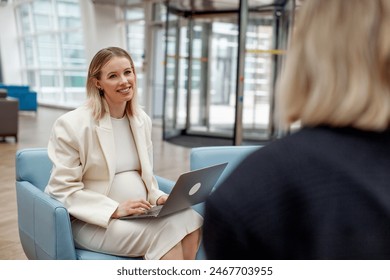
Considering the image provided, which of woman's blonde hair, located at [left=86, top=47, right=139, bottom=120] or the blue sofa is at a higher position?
woman's blonde hair, located at [left=86, top=47, right=139, bottom=120]

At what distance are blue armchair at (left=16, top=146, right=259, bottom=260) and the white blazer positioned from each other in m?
0.09

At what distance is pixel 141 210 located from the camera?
2.19 metres

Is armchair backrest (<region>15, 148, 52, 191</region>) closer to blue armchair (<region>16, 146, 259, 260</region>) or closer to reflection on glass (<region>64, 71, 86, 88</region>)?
blue armchair (<region>16, 146, 259, 260</region>)

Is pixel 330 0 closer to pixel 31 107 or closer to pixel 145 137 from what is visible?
pixel 145 137

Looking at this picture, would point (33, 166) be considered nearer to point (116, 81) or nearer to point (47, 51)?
point (116, 81)

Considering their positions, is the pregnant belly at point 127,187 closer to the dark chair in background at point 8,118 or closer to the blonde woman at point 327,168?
the blonde woman at point 327,168

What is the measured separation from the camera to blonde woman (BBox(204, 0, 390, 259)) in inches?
26.8

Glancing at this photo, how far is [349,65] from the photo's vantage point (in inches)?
28.2

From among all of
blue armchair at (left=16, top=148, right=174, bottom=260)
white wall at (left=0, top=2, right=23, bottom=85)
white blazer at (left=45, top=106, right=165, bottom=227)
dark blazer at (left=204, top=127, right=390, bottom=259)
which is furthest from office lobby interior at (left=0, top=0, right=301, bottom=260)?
white wall at (left=0, top=2, right=23, bottom=85)

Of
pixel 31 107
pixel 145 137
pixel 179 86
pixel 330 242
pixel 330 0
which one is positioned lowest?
pixel 31 107

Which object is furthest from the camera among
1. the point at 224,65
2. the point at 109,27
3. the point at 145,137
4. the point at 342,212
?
the point at 109,27

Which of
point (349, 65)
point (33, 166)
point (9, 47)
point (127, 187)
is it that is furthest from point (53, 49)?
point (349, 65)
